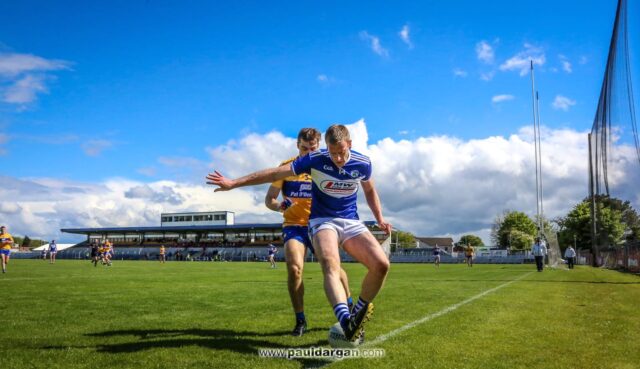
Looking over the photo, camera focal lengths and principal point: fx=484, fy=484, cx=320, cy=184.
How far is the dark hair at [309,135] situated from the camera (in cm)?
628

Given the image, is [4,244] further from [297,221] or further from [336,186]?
[336,186]

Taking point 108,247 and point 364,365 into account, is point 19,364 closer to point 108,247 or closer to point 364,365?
point 364,365

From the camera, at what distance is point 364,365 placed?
4.20 metres

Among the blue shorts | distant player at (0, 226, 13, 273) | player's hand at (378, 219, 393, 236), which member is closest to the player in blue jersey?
player's hand at (378, 219, 393, 236)

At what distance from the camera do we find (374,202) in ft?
19.0

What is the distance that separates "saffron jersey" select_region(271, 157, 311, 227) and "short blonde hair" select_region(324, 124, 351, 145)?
1.43m

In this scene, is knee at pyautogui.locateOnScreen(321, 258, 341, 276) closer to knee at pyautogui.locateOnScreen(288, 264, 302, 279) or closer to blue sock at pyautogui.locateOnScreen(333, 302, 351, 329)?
blue sock at pyautogui.locateOnScreen(333, 302, 351, 329)

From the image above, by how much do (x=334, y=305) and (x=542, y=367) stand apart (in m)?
1.93

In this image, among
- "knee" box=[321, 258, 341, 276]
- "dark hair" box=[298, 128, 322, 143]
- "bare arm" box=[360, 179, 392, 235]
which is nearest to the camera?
"knee" box=[321, 258, 341, 276]

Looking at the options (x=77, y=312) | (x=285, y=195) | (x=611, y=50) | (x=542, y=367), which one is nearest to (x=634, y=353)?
(x=542, y=367)

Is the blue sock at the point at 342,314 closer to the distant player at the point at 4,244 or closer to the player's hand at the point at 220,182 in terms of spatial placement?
the player's hand at the point at 220,182

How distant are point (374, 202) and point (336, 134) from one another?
120 centimetres

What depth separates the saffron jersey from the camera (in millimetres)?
6449

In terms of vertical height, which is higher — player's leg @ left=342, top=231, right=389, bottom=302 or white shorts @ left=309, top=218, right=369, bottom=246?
white shorts @ left=309, top=218, right=369, bottom=246
